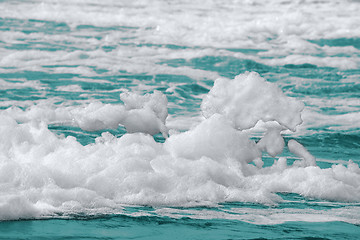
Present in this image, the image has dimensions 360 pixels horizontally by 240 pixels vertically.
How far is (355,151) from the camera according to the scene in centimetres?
748

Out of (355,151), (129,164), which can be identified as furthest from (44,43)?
(129,164)

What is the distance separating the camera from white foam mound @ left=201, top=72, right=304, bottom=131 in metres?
6.02

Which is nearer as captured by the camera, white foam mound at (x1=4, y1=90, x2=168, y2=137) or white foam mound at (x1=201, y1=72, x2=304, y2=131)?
white foam mound at (x1=201, y1=72, x2=304, y2=131)

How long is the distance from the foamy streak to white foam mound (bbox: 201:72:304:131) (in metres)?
0.04

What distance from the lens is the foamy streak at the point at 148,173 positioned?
452cm

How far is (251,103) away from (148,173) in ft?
5.36

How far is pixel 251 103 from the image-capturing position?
6160 mm

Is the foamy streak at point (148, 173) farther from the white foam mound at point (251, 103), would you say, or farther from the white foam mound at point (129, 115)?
the white foam mound at point (129, 115)

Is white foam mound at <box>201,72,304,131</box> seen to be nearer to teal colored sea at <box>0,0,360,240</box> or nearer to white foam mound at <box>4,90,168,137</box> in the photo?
teal colored sea at <box>0,0,360,240</box>

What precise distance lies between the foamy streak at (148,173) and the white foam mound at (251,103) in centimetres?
4

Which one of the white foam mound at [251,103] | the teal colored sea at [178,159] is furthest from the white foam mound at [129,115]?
the white foam mound at [251,103]

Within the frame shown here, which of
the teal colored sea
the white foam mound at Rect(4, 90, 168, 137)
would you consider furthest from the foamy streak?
the white foam mound at Rect(4, 90, 168, 137)

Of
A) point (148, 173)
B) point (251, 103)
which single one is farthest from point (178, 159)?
point (251, 103)

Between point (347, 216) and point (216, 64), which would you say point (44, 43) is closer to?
point (216, 64)
